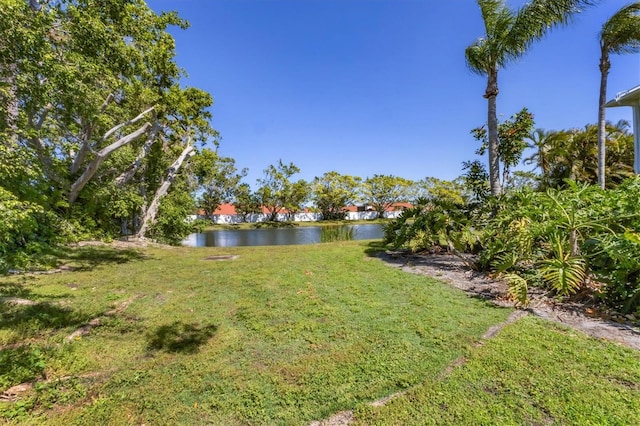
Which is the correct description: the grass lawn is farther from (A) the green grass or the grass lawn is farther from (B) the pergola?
(B) the pergola

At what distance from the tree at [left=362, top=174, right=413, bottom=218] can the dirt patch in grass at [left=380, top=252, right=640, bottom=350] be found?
39.6 metres

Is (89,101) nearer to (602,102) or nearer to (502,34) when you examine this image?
(502,34)

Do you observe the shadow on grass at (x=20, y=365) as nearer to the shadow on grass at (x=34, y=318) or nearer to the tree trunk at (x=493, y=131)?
the shadow on grass at (x=34, y=318)

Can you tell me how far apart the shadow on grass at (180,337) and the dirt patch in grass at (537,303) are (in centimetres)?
408

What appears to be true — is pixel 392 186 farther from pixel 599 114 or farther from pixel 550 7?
pixel 550 7

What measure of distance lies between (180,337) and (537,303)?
4802mm

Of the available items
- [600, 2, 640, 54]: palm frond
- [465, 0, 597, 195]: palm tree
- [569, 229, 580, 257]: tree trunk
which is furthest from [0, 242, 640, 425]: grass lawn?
[600, 2, 640, 54]: palm frond

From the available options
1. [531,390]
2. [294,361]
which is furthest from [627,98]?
[294,361]

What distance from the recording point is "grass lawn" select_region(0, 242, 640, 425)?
6.93 ft

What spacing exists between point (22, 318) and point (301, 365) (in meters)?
3.61

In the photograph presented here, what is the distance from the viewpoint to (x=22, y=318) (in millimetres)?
3506

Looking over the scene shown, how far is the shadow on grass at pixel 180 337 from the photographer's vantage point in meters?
3.09

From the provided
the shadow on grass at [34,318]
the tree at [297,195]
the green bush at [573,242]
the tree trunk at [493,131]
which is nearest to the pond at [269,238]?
the tree trunk at [493,131]

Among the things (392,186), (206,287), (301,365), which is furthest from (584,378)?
(392,186)
